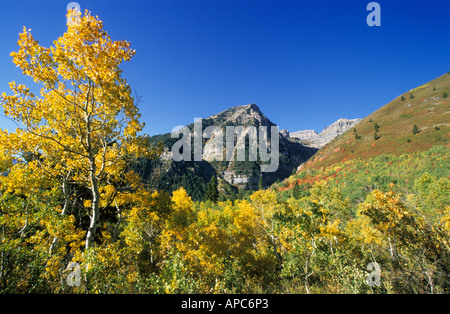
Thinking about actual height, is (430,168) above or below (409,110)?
below

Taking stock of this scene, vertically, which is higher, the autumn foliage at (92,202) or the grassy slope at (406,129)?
the grassy slope at (406,129)

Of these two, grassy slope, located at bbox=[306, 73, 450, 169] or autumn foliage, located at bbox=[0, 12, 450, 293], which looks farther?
grassy slope, located at bbox=[306, 73, 450, 169]

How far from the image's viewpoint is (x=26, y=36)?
483 centimetres

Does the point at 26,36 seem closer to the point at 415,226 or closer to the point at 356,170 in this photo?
the point at 415,226

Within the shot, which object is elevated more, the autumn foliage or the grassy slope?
the grassy slope

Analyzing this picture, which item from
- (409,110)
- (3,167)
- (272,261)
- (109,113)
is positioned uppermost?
(409,110)

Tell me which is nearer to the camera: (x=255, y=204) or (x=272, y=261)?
(x=272, y=261)

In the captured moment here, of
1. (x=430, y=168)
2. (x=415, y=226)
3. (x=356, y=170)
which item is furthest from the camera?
(x=356, y=170)

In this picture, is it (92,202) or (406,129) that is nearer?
(92,202)

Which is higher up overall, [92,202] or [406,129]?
[406,129]

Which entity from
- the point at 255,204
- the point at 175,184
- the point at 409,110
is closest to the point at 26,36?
→ the point at 255,204

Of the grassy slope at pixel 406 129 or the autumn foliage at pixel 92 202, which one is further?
the grassy slope at pixel 406 129
